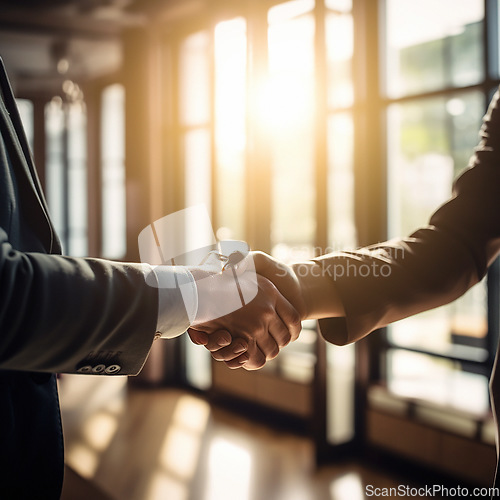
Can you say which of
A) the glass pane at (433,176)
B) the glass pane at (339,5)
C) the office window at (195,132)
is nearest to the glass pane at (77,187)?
the office window at (195,132)

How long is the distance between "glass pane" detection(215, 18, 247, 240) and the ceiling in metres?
0.47

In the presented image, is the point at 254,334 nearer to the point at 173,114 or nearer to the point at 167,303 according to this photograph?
the point at 167,303

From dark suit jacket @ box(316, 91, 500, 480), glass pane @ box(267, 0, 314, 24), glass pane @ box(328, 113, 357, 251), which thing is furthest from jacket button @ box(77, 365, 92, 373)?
glass pane @ box(267, 0, 314, 24)

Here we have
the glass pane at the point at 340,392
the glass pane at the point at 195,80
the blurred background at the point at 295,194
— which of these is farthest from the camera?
the glass pane at the point at 195,80

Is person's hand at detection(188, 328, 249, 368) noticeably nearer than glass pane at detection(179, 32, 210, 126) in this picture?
Yes

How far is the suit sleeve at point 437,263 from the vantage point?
127 centimetres

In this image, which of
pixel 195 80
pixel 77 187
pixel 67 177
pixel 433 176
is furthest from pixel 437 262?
pixel 67 177

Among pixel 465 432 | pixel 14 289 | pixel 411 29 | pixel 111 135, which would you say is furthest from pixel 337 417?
pixel 111 135

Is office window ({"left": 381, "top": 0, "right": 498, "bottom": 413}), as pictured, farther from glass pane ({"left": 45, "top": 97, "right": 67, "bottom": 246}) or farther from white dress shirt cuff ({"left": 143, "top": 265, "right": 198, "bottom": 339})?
glass pane ({"left": 45, "top": 97, "right": 67, "bottom": 246})

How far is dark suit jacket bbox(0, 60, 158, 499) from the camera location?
32.5 inches

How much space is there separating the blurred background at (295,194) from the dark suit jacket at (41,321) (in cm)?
239

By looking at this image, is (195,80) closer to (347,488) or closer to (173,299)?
(347,488)

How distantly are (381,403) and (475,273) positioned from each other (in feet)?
7.91

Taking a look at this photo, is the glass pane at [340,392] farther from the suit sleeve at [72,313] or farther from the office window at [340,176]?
the suit sleeve at [72,313]
